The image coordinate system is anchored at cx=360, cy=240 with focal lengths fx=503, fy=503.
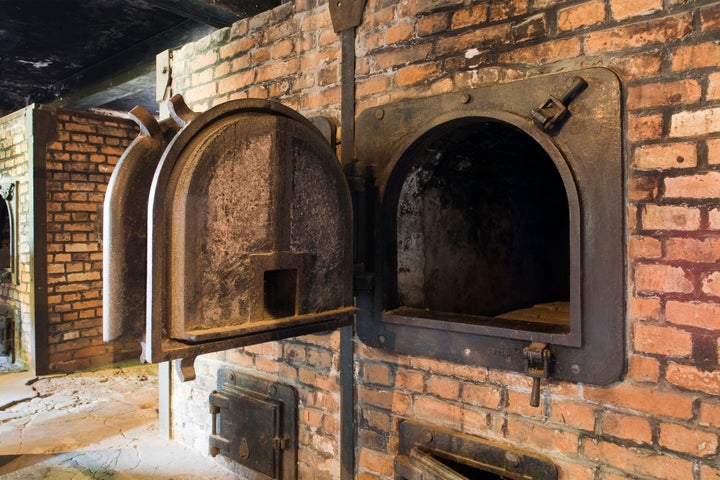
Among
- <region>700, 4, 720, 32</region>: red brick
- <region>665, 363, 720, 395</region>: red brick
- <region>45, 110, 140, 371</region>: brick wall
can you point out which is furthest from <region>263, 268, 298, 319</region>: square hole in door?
<region>45, 110, 140, 371</region>: brick wall

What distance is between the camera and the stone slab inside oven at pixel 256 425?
7.41ft

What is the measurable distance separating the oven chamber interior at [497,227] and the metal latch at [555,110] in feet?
0.04

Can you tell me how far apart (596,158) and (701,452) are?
0.83 m

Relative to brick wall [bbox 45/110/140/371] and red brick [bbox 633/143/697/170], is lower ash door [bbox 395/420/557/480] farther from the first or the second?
brick wall [bbox 45/110/140/371]

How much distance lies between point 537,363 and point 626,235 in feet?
1.49

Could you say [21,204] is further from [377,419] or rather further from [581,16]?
[581,16]

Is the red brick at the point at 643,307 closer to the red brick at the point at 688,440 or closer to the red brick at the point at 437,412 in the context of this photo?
the red brick at the point at 688,440

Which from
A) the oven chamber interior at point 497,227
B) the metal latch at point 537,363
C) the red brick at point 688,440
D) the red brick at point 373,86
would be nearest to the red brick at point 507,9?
the oven chamber interior at point 497,227

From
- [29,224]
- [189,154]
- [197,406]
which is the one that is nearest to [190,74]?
[189,154]

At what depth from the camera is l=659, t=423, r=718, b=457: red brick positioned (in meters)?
1.32

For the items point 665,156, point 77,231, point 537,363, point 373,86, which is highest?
point 373,86

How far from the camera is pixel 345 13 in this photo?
2.02 m

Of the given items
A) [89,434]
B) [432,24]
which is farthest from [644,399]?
[89,434]

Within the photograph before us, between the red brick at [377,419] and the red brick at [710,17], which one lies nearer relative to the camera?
the red brick at [710,17]
